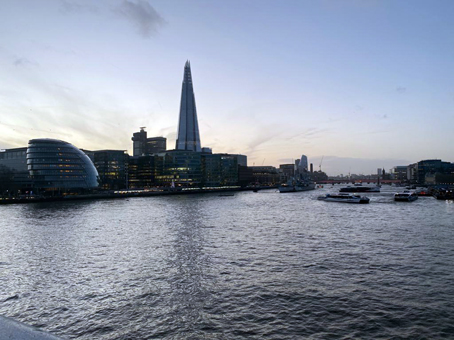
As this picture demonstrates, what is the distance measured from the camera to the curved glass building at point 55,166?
482ft

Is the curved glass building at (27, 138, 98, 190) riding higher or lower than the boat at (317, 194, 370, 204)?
higher

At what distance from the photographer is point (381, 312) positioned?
18094mm

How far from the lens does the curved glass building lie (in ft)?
482

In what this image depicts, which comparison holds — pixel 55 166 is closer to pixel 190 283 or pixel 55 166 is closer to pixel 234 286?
pixel 190 283

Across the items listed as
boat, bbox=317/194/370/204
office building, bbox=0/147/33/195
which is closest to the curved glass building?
office building, bbox=0/147/33/195

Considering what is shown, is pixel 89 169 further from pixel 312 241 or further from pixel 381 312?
pixel 381 312

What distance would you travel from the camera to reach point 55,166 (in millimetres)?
149250

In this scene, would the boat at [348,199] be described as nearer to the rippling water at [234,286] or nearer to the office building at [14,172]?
the rippling water at [234,286]

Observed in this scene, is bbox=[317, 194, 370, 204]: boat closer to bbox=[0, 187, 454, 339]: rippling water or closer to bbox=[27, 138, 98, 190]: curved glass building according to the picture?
bbox=[0, 187, 454, 339]: rippling water

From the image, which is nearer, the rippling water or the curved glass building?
the rippling water

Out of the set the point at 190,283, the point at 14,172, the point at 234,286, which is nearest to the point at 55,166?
the point at 14,172

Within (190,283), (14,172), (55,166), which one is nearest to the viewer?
(190,283)

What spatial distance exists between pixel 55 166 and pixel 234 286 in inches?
5960

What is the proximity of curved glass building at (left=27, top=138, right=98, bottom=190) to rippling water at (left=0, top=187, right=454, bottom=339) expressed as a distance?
117 m
